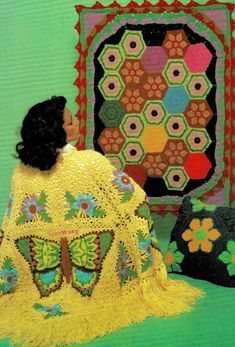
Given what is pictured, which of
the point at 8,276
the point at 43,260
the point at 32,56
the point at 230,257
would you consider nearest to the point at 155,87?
the point at 32,56

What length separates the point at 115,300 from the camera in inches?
79.4

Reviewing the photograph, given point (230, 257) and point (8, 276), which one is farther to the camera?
point (230, 257)

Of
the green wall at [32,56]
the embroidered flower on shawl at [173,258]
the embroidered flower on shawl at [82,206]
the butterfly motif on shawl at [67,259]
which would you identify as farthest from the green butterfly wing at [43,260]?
the green wall at [32,56]

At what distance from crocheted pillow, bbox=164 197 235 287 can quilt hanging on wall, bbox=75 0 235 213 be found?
0.27 meters

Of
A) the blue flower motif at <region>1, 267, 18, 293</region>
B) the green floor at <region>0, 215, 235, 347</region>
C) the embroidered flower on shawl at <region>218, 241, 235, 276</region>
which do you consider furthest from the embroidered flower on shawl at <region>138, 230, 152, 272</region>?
the blue flower motif at <region>1, 267, 18, 293</region>

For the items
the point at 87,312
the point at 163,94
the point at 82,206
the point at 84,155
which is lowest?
the point at 87,312

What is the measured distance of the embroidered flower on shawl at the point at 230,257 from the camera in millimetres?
2156

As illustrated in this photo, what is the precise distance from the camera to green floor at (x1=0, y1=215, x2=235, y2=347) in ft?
5.71

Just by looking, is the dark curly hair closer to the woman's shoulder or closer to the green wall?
the woman's shoulder

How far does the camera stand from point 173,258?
2.30 m

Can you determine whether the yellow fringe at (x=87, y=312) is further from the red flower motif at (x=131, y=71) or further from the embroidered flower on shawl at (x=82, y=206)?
the red flower motif at (x=131, y=71)

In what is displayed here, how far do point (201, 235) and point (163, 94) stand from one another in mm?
704

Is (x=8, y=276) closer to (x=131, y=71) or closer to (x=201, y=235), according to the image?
(x=201, y=235)

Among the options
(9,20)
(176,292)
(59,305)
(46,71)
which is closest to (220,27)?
(46,71)
